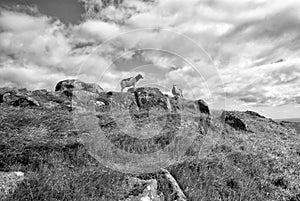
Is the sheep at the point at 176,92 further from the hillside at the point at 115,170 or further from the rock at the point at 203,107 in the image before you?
the hillside at the point at 115,170

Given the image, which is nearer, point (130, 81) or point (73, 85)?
point (130, 81)

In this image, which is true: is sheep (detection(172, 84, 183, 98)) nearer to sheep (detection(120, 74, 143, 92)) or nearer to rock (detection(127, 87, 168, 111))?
rock (detection(127, 87, 168, 111))

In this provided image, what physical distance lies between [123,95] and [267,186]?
1629cm

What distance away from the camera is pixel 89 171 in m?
6.64

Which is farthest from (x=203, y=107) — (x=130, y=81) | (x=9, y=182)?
(x=9, y=182)

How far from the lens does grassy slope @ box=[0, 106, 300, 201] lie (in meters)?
5.68

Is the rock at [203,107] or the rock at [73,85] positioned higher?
the rock at [73,85]

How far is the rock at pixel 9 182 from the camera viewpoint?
204 inches

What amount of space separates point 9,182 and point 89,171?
5.68 ft

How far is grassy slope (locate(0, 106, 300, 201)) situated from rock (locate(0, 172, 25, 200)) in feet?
0.42

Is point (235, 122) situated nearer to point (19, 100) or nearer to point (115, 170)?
point (19, 100)

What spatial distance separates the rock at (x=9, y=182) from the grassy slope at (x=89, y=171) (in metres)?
0.13

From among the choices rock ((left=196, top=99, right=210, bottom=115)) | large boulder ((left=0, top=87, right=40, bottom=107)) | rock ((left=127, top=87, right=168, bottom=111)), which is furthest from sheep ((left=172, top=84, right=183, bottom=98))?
large boulder ((left=0, top=87, right=40, bottom=107))

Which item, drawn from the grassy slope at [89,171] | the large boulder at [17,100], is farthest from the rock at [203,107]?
the large boulder at [17,100]
